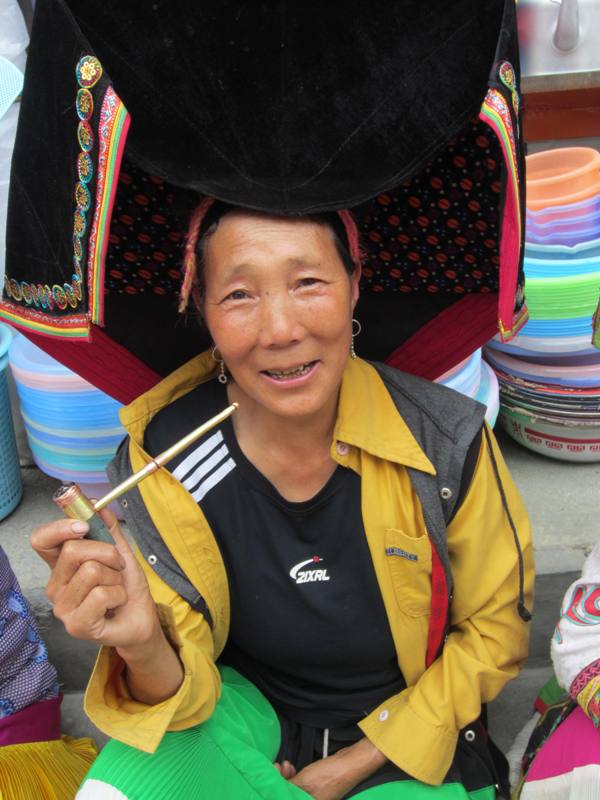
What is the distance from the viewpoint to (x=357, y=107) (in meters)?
1.50

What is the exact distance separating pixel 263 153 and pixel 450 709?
101 cm

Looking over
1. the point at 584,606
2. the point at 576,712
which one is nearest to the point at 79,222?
the point at 584,606

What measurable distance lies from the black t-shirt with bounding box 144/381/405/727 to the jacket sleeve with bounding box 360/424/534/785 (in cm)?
11

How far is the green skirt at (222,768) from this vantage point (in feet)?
5.11

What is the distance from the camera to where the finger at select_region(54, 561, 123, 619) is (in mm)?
1305

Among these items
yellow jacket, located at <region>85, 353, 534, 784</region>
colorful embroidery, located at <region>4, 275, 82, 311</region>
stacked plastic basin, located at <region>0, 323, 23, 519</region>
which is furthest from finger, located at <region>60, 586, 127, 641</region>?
stacked plastic basin, located at <region>0, 323, 23, 519</region>

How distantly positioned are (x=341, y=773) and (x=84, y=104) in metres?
1.23

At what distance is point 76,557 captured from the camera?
1299 millimetres

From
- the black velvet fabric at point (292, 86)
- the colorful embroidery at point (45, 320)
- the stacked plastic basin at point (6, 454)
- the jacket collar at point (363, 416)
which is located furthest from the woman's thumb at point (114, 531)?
the stacked plastic basin at point (6, 454)

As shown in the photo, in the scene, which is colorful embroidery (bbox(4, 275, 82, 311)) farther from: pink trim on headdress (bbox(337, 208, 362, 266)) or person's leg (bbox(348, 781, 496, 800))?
person's leg (bbox(348, 781, 496, 800))

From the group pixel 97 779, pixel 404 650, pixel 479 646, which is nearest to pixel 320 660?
pixel 404 650

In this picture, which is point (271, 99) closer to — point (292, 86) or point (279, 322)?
point (292, 86)

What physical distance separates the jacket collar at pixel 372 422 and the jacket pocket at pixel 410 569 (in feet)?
0.41

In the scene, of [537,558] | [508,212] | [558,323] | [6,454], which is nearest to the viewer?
[508,212]
